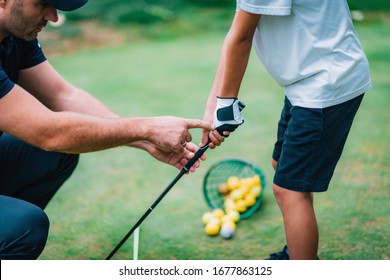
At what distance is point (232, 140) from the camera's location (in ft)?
13.4

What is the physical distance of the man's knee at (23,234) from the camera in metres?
2.14

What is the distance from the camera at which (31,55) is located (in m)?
2.68

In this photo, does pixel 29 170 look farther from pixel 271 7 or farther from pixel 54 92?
pixel 271 7

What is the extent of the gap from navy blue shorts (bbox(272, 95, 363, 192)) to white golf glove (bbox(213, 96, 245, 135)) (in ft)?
0.72

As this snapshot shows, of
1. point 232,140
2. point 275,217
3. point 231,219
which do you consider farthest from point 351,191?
point 232,140

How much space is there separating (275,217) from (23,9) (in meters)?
1.70

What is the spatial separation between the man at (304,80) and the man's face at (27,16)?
74 cm

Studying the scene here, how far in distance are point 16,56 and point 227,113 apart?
1017 millimetres

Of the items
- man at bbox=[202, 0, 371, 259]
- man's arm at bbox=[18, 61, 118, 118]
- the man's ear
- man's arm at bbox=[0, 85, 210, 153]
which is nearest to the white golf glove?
man at bbox=[202, 0, 371, 259]

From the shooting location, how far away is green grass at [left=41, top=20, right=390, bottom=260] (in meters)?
2.81

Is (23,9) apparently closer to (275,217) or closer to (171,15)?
(275,217)

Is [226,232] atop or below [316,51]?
below

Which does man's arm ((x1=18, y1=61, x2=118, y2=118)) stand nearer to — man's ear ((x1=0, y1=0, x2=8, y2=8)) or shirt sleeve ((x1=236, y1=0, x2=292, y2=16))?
man's ear ((x1=0, y1=0, x2=8, y2=8))

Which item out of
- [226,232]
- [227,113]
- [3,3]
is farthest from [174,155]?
[3,3]
